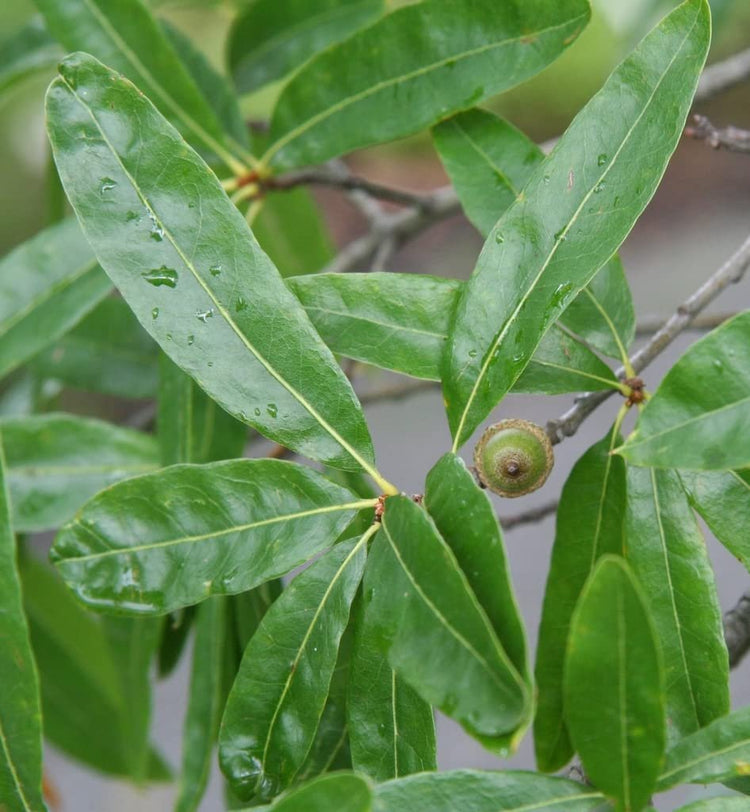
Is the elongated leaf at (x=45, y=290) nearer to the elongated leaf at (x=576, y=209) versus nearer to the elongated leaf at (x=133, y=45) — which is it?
the elongated leaf at (x=133, y=45)

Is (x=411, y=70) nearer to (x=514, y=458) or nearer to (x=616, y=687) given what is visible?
(x=514, y=458)

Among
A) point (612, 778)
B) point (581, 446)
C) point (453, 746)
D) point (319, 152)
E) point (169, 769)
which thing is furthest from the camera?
point (581, 446)

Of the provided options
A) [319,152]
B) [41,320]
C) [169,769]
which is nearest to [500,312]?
[319,152]

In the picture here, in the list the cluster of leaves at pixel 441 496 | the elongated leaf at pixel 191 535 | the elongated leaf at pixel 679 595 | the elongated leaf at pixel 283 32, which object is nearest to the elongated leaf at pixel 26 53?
the elongated leaf at pixel 283 32

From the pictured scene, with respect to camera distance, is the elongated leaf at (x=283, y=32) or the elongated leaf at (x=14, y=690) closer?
the elongated leaf at (x=14, y=690)

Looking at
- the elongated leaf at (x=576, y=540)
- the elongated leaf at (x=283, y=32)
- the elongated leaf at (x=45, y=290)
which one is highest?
the elongated leaf at (x=283, y=32)

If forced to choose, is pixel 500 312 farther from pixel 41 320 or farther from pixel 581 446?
pixel 581 446
